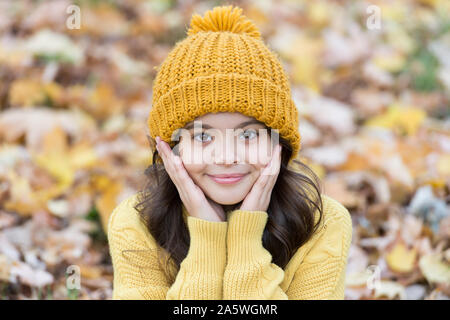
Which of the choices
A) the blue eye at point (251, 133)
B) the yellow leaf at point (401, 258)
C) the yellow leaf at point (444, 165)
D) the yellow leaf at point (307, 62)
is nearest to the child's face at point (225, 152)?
the blue eye at point (251, 133)

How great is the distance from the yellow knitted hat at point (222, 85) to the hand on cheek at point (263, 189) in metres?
0.12

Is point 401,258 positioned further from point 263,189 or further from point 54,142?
point 54,142

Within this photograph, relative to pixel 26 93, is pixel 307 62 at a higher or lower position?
higher

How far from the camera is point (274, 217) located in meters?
2.18

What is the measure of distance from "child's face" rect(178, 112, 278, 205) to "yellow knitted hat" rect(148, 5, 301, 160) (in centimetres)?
4

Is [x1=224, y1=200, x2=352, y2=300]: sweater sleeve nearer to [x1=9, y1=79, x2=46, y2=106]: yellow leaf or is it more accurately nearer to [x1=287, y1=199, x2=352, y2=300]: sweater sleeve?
[x1=287, y1=199, x2=352, y2=300]: sweater sleeve

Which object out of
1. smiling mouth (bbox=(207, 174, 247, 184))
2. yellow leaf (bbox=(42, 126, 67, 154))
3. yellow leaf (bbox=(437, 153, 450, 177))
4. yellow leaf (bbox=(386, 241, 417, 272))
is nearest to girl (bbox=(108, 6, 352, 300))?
smiling mouth (bbox=(207, 174, 247, 184))

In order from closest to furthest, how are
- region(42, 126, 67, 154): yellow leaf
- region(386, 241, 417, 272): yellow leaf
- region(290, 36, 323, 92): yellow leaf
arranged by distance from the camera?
region(386, 241, 417, 272): yellow leaf < region(42, 126, 67, 154): yellow leaf < region(290, 36, 323, 92): yellow leaf

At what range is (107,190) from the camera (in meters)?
3.33

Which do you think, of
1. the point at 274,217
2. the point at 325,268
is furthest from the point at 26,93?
the point at 325,268

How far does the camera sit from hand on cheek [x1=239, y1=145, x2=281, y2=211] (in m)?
2.02

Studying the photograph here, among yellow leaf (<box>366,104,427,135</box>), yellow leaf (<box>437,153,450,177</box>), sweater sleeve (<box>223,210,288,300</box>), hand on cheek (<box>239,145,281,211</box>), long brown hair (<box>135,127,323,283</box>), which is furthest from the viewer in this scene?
yellow leaf (<box>366,104,427,135</box>)

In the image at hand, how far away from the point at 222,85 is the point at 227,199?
38 centimetres

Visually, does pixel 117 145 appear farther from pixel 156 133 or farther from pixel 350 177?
pixel 156 133
